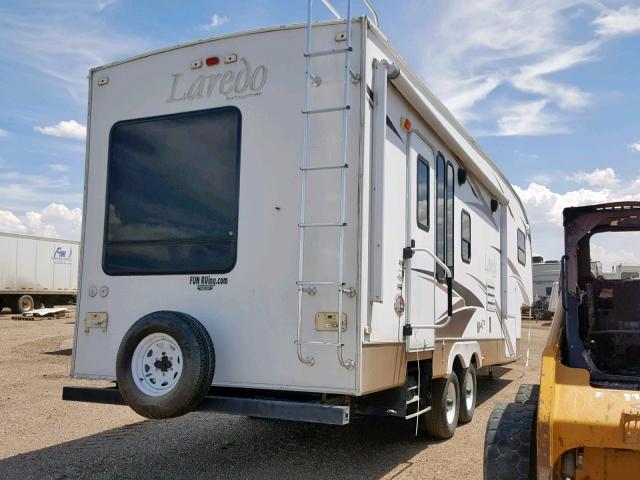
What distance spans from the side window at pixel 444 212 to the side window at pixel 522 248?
4.34 m

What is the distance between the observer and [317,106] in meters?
4.72

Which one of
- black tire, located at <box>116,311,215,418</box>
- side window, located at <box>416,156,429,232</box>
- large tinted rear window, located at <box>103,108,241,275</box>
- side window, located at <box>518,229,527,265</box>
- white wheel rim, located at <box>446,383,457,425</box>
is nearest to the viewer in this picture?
black tire, located at <box>116,311,215,418</box>

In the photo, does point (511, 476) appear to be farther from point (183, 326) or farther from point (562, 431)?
point (183, 326)

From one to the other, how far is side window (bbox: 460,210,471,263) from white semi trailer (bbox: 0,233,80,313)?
19.3m

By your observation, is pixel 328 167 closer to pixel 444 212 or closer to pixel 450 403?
pixel 444 212

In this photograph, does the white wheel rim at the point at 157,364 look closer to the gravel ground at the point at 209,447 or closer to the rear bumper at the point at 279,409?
the rear bumper at the point at 279,409

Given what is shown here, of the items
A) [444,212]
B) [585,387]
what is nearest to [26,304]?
[444,212]

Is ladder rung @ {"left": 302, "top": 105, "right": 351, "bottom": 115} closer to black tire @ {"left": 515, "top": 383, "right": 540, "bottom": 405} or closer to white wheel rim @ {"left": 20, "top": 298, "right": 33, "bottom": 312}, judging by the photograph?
black tire @ {"left": 515, "top": 383, "right": 540, "bottom": 405}

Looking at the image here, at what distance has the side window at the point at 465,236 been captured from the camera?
7.14 m

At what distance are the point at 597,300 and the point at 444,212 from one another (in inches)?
79.1

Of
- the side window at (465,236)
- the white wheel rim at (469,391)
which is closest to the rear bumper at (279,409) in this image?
the white wheel rim at (469,391)

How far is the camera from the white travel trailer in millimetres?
4504

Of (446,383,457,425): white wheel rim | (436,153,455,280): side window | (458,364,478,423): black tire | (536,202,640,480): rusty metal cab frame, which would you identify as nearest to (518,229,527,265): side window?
(458,364,478,423): black tire

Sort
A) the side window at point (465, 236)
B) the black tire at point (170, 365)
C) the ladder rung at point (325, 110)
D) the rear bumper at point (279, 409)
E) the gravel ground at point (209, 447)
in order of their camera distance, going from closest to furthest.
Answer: the rear bumper at point (279, 409)
the black tire at point (170, 365)
the ladder rung at point (325, 110)
the gravel ground at point (209, 447)
the side window at point (465, 236)
